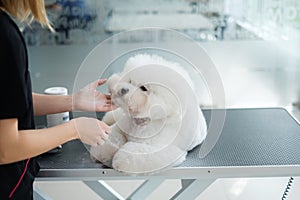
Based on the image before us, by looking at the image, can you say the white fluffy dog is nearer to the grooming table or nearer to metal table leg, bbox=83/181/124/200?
the grooming table

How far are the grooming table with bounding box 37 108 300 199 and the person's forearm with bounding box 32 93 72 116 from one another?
0.47 feet

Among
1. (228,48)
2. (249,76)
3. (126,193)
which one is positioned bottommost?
(126,193)

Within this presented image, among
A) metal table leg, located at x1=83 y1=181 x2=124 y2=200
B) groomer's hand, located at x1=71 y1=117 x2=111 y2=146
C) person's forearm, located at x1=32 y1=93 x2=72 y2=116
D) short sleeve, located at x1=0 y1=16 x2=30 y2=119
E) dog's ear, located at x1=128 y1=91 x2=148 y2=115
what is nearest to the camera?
short sleeve, located at x1=0 y1=16 x2=30 y2=119

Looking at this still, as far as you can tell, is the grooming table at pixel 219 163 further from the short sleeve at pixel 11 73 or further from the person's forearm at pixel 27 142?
the short sleeve at pixel 11 73

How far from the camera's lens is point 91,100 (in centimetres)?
137

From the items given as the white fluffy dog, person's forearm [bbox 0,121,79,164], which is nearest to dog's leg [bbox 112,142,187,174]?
the white fluffy dog

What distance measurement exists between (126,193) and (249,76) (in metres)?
1.53

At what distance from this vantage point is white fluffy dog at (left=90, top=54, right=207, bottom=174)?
1.24 metres

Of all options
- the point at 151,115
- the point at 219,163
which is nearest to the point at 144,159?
the point at 151,115

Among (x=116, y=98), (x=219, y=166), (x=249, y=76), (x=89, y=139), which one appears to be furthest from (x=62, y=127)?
(x=249, y=76)

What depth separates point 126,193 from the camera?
7.73ft

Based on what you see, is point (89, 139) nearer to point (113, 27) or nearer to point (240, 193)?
point (240, 193)

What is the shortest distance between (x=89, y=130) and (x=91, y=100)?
0.23 m

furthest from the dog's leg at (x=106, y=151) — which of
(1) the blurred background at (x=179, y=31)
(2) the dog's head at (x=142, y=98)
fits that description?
(1) the blurred background at (x=179, y=31)
